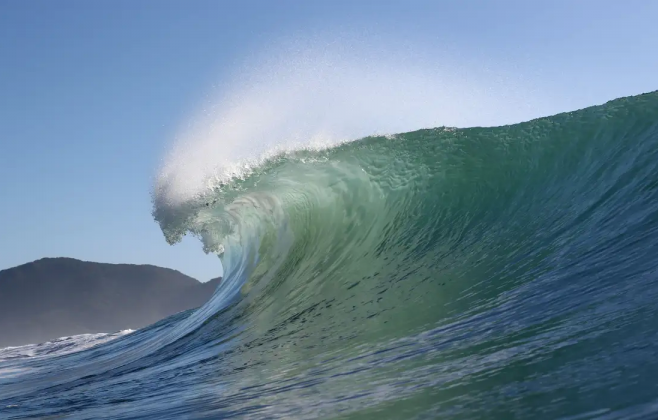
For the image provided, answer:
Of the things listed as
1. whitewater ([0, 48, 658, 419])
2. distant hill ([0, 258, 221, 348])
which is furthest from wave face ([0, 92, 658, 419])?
distant hill ([0, 258, 221, 348])

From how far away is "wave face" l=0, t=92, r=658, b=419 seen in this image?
2.75m

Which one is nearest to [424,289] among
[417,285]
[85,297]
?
[417,285]

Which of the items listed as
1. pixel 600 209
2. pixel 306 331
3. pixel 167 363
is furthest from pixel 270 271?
pixel 600 209

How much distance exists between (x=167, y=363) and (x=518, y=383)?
14.3 feet

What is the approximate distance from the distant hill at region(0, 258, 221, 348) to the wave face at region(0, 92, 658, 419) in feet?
345

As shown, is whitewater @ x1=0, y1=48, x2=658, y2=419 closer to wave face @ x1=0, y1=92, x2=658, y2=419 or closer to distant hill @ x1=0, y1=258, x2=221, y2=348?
wave face @ x1=0, y1=92, x2=658, y2=419

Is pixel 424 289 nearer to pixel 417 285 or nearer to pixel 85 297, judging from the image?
pixel 417 285

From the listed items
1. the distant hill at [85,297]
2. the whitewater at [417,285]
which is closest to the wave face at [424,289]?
the whitewater at [417,285]

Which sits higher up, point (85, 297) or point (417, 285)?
point (85, 297)

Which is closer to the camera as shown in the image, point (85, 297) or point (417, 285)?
point (417, 285)

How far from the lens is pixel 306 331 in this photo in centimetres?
542

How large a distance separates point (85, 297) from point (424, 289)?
421 feet

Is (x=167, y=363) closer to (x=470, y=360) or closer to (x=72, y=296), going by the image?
(x=470, y=360)

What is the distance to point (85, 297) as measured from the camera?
409ft
